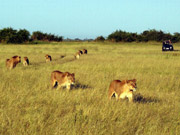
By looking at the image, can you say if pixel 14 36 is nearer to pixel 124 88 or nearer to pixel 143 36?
pixel 143 36

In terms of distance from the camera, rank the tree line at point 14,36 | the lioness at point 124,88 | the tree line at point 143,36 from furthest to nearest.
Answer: the tree line at point 143,36 → the tree line at point 14,36 → the lioness at point 124,88

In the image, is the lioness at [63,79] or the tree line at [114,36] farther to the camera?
the tree line at [114,36]

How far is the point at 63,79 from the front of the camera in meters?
8.75

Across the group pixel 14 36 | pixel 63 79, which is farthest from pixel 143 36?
pixel 63 79

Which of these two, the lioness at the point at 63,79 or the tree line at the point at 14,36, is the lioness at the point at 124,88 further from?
the tree line at the point at 14,36

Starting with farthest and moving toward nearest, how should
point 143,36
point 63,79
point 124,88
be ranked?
point 143,36
point 63,79
point 124,88

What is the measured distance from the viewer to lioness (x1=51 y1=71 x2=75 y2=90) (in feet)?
27.7

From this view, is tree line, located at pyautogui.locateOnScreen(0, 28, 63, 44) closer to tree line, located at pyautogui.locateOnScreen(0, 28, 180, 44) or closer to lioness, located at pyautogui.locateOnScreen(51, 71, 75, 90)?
tree line, located at pyautogui.locateOnScreen(0, 28, 180, 44)

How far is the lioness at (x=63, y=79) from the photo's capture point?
845 cm

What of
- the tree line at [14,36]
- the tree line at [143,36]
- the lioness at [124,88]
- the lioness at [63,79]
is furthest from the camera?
the tree line at [143,36]

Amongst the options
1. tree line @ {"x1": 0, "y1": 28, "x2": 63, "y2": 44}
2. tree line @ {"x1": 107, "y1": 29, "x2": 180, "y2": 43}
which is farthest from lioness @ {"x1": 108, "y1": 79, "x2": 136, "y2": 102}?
tree line @ {"x1": 107, "y1": 29, "x2": 180, "y2": 43}

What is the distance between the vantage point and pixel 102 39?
8719 centimetres

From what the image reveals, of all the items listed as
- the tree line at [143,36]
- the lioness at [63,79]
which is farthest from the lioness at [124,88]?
the tree line at [143,36]

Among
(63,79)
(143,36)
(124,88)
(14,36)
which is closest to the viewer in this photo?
(124,88)
